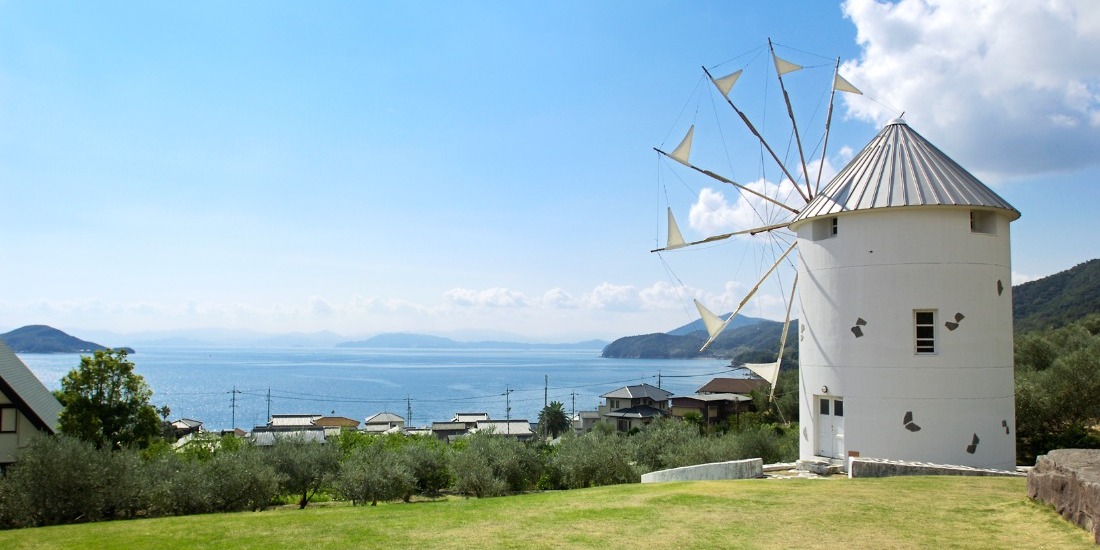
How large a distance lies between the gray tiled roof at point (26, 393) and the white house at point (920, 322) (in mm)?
23842

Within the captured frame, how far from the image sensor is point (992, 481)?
13.2 m

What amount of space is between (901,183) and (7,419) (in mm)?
27239

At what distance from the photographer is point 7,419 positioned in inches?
876

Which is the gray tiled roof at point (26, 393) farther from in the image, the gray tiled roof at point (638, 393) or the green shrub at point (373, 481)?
the gray tiled roof at point (638, 393)

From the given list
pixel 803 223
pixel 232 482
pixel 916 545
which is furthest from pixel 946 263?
pixel 232 482

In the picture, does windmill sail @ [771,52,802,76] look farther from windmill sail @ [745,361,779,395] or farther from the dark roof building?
the dark roof building

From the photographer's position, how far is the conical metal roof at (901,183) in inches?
651

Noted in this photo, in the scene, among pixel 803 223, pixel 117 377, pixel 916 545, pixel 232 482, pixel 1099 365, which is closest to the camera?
pixel 916 545

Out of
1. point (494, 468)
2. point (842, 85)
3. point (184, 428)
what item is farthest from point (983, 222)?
point (184, 428)

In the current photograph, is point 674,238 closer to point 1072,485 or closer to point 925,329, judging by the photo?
point 925,329

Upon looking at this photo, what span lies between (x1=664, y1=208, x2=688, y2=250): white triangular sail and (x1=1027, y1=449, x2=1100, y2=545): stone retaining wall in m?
12.7

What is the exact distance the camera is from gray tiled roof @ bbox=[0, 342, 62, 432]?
21.8 m

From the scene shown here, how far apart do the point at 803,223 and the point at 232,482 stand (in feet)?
51.1

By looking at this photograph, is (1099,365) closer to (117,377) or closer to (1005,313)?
(1005,313)
